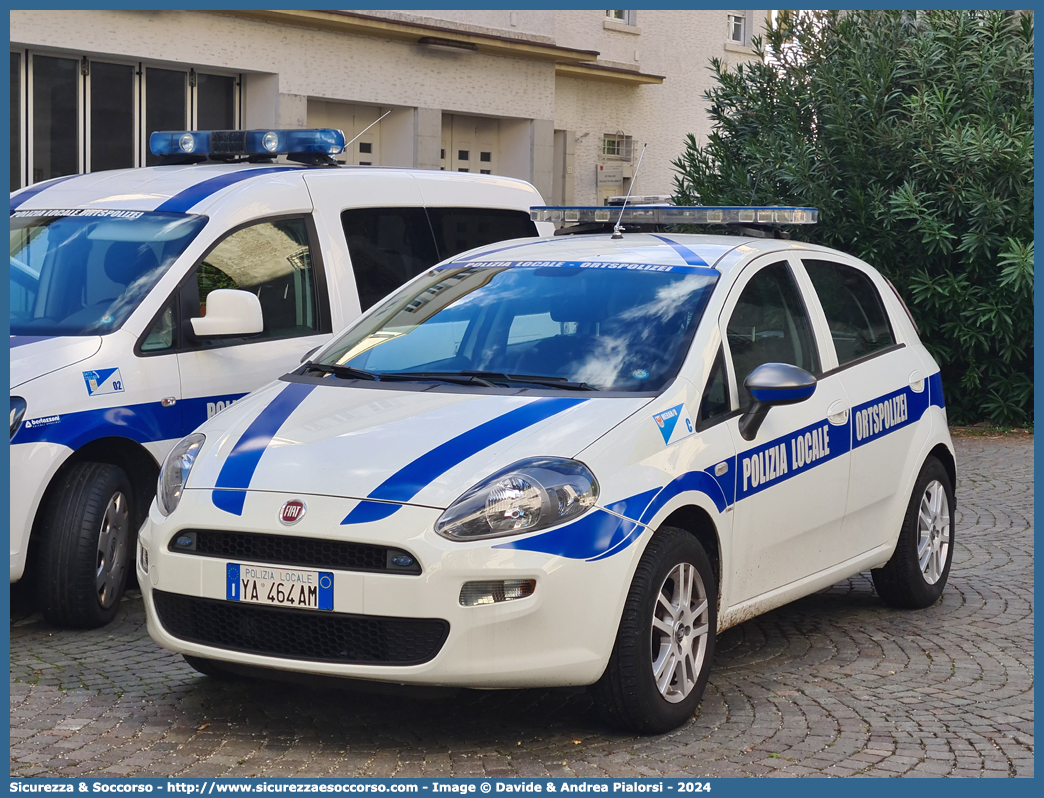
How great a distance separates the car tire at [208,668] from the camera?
196 inches

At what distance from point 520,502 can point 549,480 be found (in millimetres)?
122

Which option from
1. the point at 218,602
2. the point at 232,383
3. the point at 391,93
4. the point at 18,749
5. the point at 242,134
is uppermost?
the point at 391,93

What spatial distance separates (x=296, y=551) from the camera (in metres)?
4.39

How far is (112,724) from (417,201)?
157 inches

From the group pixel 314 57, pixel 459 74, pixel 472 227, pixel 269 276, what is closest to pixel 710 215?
pixel 269 276

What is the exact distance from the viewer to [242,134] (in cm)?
807

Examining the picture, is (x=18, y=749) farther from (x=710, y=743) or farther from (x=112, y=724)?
(x=710, y=743)

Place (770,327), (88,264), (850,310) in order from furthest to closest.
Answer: (88,264)
(850,310)
(770,327)

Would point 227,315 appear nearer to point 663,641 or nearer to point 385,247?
point 385,247

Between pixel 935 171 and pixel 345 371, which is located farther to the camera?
pixel 935 171

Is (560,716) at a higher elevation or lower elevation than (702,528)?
lower

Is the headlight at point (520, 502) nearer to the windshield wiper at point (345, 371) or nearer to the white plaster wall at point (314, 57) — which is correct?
the windshield wiper at point (345, 371)
